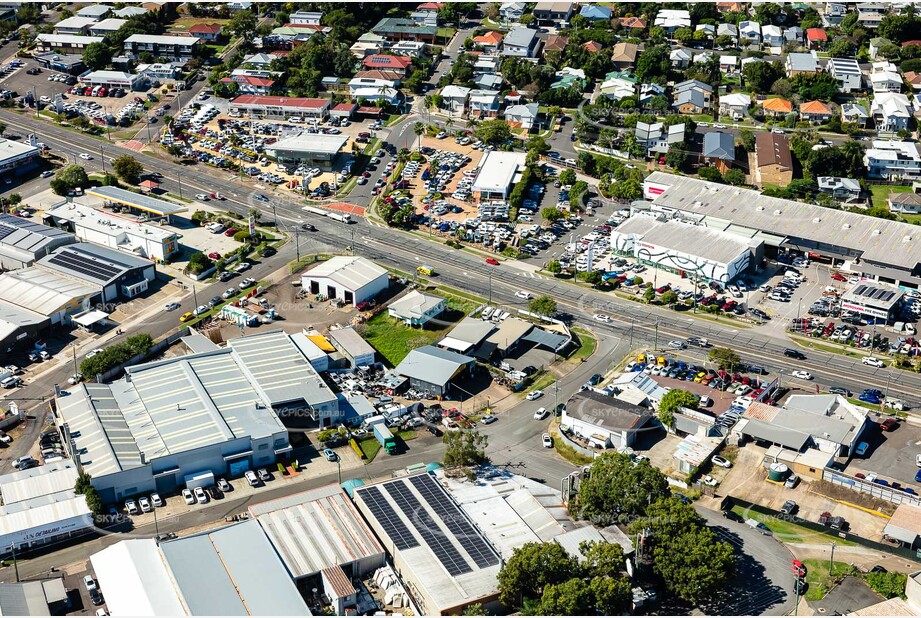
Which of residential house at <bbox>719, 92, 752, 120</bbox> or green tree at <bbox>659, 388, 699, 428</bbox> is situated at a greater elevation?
residential house at <bbox>719, 92, 752, 120</bbox>

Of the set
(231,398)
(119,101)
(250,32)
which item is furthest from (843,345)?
(250,32)

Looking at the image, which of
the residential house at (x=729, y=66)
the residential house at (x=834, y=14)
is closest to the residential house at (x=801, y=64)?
the residential house at (x=729, y=66)

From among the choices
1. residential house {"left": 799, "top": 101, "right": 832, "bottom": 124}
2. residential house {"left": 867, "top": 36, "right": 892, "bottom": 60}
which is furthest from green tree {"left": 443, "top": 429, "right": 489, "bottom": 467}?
residential house {"left": 867, "top": 36, "right": 892, "bottom": 60}

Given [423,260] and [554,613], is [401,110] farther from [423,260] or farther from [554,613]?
[554,613]

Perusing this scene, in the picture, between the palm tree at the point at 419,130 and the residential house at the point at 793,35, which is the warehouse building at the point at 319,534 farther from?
the residential house at the point at 793,35

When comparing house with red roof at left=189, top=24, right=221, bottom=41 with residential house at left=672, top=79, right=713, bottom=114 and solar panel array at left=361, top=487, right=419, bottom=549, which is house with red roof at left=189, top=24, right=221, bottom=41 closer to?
residential house at left=672, top=79, right=713, bottom=114

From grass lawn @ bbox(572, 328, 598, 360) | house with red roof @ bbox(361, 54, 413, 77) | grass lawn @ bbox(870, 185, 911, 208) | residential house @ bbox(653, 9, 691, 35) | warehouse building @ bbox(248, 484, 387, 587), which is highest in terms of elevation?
residential house @ bbox(653, 9, 691, 35)
